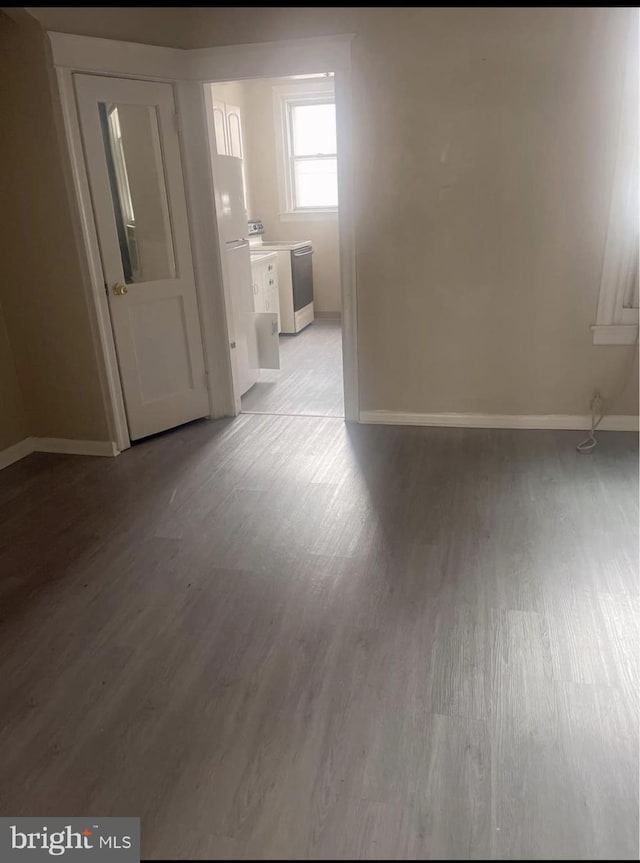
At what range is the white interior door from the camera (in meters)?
3.29

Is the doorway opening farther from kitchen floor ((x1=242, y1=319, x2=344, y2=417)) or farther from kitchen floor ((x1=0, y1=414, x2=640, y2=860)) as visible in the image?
kitchen floor ((x1=0, y1=414, x2=640, y2=860))

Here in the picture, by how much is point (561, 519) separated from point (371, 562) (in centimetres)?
92

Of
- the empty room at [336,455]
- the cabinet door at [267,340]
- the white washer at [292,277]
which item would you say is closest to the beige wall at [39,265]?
the empty room at [336,455]

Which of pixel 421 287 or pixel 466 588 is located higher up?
pixel 421 287

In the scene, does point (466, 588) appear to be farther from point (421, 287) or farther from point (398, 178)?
point (398, 178)

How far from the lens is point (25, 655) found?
2.05m

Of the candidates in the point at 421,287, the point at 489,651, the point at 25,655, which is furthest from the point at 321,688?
the point at 421,287

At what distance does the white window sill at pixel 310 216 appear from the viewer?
22.8 feet

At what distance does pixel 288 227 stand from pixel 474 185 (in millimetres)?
4057

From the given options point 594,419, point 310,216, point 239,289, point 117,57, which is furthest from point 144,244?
point 310,216

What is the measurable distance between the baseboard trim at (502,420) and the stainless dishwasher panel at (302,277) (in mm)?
2878

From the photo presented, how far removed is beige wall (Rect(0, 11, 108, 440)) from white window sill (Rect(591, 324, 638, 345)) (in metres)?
2.91

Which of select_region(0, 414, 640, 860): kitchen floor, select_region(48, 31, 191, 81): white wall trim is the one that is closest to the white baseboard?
select_region(0, 414, 640, 860): kitchen floor

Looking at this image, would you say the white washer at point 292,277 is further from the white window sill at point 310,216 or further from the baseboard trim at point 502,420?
the baseboard trim at point 502,420
